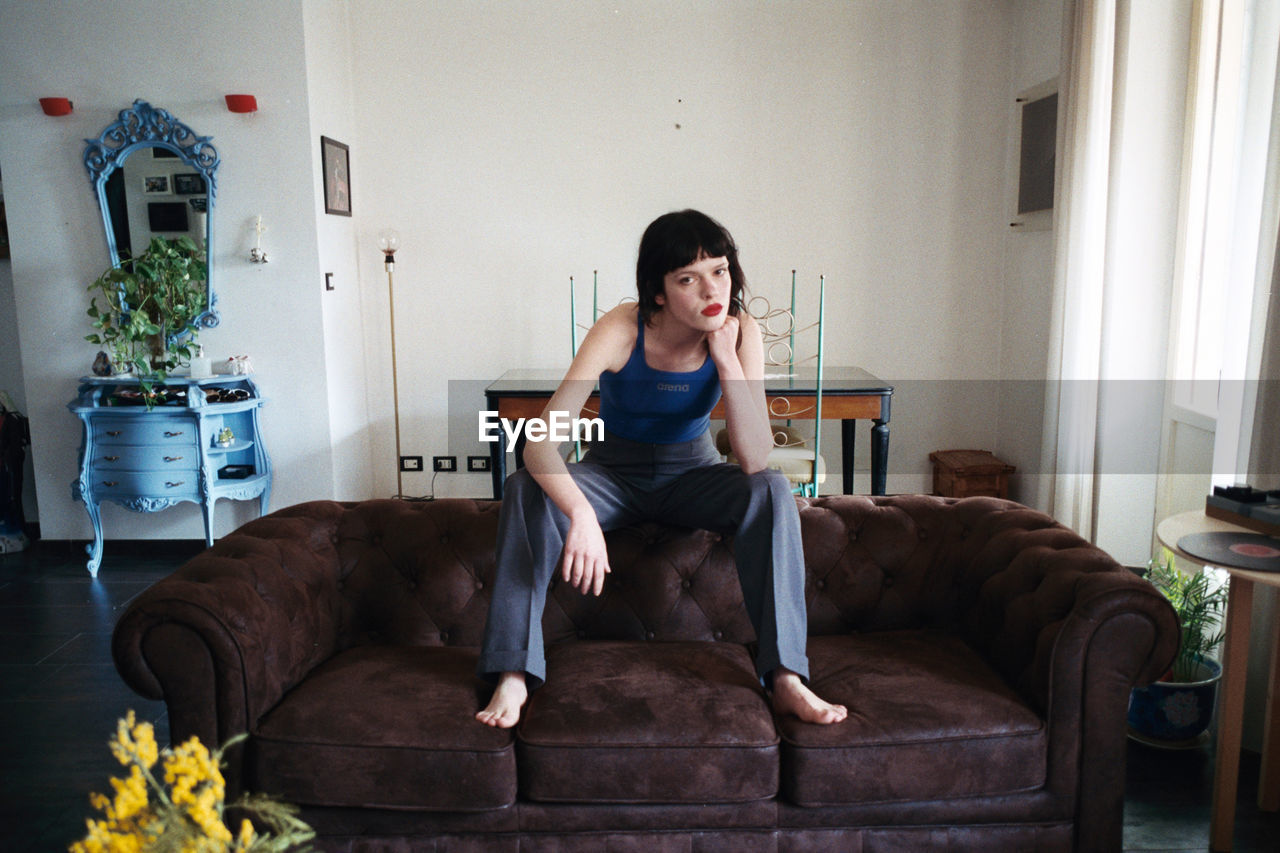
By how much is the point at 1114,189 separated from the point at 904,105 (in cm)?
151

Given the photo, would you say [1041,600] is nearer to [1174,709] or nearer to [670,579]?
[670,579]

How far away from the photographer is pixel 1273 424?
211 cm

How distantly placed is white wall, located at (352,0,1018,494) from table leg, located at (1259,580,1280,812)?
274 cm

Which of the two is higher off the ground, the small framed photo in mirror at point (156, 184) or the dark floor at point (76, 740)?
the small framed photo in mirror at point (156, 184)

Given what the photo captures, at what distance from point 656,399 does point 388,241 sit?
2.88m

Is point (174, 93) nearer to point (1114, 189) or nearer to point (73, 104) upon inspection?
point (73, 104)

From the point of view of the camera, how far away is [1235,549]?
1886 millimetres

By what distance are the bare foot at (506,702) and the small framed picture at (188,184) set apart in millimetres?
3114

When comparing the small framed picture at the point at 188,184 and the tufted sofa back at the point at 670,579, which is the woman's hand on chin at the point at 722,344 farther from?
the small framed picture at the point at 188,184

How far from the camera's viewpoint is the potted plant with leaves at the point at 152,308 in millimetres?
3854

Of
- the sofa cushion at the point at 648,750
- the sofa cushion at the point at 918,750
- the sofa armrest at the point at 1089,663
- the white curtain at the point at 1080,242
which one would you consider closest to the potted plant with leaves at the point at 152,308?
the sofa cushion at the point at 648,750

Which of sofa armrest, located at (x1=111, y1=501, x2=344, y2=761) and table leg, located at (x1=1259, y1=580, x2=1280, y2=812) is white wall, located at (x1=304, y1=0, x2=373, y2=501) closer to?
sofa armrest, located at (x1=111, y1=501, x2=344, y2=761)

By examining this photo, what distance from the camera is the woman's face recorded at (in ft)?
6.40

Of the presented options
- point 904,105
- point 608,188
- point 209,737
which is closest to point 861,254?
point 904,105
